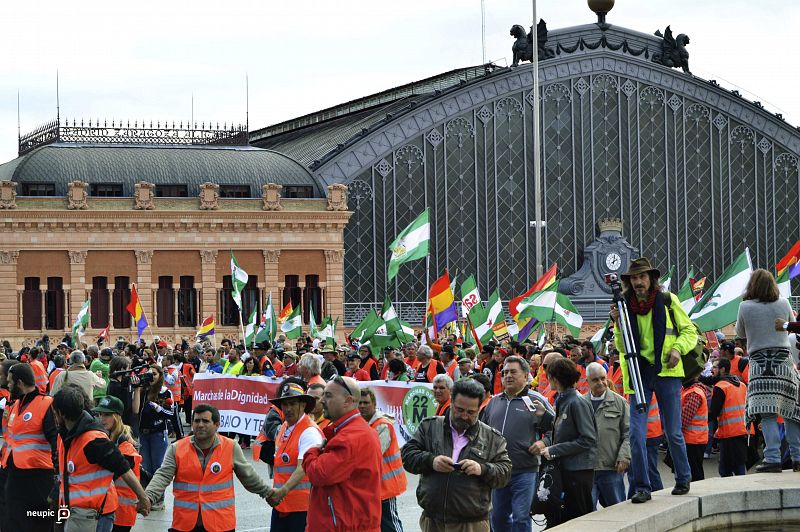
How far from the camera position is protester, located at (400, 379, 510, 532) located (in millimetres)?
9539

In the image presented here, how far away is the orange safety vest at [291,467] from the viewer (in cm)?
1087

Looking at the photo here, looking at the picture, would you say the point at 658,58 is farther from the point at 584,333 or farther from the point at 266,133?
the point at 266,133

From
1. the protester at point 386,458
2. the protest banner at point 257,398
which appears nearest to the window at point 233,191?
the protest banner at point 257,398

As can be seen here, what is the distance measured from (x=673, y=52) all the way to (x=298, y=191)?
637 inches

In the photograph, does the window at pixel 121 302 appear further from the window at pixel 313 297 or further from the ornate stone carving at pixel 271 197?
the window at pixel 313 297

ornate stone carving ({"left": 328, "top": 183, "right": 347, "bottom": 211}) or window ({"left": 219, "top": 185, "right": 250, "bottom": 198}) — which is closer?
ornate stone carving ({"left": 328, "top": 183, "right": 347, "bottom": 211})

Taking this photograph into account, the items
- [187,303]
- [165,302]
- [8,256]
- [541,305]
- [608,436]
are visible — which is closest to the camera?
[608,436]

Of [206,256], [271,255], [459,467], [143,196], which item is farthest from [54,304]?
[459,467]

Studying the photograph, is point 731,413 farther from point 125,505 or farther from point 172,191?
point 172,191

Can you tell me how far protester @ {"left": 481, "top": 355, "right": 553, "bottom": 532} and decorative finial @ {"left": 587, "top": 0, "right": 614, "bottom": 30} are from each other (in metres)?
44.9

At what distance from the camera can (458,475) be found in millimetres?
9570

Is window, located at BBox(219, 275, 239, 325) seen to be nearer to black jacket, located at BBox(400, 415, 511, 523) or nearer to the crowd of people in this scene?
the crowd of people

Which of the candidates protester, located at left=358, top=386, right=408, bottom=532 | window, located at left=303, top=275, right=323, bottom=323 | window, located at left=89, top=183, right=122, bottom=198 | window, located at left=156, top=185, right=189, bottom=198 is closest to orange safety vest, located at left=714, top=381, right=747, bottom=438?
protester, located at left=358, top=386, right=408, bottom=532

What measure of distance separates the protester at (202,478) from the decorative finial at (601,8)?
4589 centimetres
